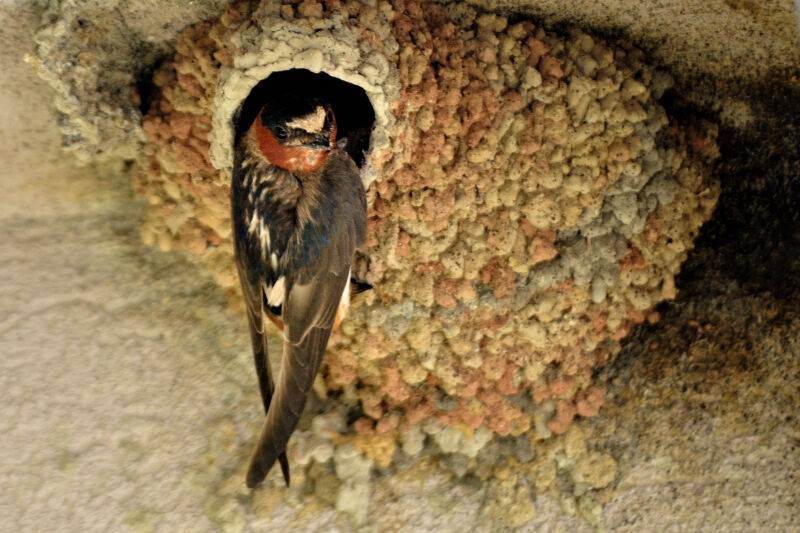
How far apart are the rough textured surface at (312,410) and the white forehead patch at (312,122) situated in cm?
90

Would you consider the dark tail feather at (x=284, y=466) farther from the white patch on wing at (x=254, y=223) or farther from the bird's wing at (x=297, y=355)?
the white patch on wing at (x=254, y=223)

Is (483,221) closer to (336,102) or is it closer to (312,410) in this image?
(336,102)

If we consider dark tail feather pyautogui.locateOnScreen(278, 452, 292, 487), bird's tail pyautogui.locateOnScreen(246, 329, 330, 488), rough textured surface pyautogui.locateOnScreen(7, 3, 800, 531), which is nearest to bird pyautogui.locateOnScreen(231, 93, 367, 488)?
bird's tail pyautogui.locateOnScreen(246, 329, 330, 488)

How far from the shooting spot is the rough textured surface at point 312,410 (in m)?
2.94

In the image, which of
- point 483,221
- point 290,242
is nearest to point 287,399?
point 290,242

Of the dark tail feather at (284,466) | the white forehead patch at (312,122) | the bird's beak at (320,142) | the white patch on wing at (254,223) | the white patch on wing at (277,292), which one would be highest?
the white forehead patch at (312,122)

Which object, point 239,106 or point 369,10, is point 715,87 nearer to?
point 369,10

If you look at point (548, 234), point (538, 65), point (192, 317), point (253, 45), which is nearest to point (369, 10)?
point (253, 45)

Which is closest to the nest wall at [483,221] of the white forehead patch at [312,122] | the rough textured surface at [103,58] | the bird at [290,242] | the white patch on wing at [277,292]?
the rough textured surface at [103,58]

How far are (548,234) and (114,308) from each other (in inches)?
60.5

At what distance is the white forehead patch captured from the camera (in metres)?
2.55

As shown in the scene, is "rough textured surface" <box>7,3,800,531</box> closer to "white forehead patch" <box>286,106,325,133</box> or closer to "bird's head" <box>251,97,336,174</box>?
"bird's head" <box>251,97,336,174</box>

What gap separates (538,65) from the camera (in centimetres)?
310

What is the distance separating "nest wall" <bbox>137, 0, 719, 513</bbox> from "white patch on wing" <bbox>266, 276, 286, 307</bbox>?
1.43 feet
